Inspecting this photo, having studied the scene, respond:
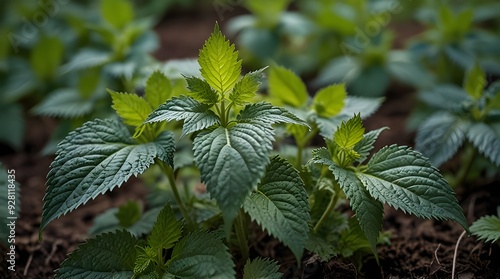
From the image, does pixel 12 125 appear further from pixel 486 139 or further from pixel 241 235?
pixel 486 139

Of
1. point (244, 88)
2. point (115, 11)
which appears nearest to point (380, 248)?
point (244, 88)

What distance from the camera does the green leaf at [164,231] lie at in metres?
1.19

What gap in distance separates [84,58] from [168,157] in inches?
38.1

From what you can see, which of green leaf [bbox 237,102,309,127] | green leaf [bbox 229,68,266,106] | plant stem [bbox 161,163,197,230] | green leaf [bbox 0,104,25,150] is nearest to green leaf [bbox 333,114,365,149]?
green leaf [bbox 237,102,309,127]

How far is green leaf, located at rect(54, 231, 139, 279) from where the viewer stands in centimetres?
120

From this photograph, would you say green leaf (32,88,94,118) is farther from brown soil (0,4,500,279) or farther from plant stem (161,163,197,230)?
plant stem (161,163,197,230)

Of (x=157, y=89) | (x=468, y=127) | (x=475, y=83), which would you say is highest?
(x=157, y=89)

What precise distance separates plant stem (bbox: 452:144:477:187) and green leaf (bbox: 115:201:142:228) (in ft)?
3.46

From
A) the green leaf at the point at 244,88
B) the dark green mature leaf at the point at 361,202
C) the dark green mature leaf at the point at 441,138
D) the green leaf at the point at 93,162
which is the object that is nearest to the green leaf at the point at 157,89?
the green leaf at the point at 93,162

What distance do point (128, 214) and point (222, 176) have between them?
0.55 metres

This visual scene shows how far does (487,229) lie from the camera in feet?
4.28

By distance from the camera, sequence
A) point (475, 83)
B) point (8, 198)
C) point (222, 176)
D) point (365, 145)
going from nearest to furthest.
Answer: point (222, 176)
point (365, 145)
point (8, 198)
point (475, 83)

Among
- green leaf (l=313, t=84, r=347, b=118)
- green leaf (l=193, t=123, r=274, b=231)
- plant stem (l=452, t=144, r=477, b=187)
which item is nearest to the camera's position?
green leaf (l=193, t=123, r=274, b=231)

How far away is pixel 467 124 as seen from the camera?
62.1 inches
